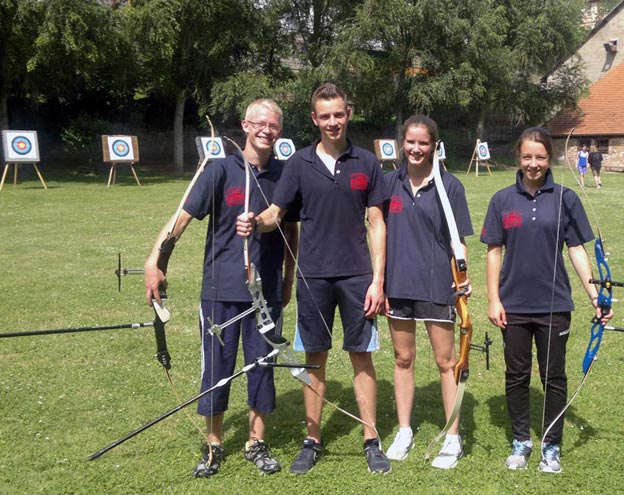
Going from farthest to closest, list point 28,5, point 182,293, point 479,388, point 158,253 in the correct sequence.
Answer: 1. point 28,5
2. point 182,293
3. point 479,388
4. point 158,253

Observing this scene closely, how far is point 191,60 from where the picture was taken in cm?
2183

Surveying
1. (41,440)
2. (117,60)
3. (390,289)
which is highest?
(117,60)

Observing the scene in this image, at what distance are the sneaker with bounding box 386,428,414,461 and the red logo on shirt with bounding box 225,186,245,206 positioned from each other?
129cm

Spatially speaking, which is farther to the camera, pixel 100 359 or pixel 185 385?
pixel 100 359

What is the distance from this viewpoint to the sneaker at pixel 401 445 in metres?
2.91

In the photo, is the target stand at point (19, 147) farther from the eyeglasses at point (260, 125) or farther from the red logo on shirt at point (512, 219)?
the red logo on shirt at point (512, 219)

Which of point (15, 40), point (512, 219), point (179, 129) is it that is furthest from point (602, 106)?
point (512, 219)

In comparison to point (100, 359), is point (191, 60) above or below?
above

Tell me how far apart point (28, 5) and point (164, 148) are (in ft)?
31.9

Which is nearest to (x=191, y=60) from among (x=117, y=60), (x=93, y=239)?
(x=117, y=60)

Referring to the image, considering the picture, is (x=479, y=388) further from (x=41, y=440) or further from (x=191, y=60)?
(x=191, y=60)

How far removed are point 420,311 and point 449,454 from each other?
676 millimetres

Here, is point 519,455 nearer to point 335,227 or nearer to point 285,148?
point 335,227

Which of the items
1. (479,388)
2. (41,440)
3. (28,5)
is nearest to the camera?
(41,440)
